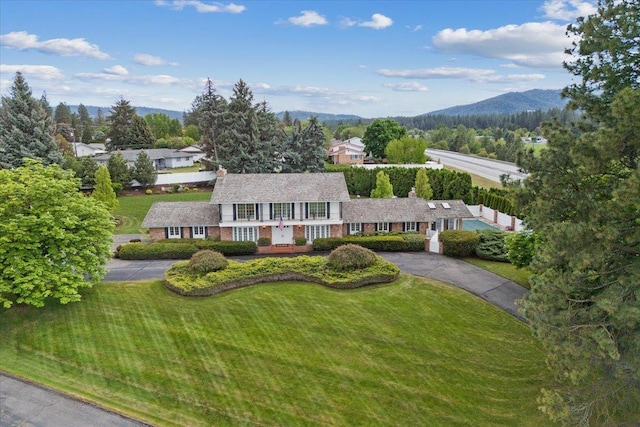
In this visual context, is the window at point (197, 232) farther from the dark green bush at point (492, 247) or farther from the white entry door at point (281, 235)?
the dark green bush at point (492, 247)

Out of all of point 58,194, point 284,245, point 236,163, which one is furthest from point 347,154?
point 58,194

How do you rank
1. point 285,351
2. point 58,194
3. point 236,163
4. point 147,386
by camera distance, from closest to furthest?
point 147,386 < point 285,351 < point 58,194 < point 236,163

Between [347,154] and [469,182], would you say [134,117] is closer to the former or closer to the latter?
[347,154]

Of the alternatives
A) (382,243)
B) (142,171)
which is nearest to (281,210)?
(382,243)

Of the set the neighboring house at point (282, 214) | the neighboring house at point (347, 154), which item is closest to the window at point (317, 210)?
the neighboring house at point (282, 214)

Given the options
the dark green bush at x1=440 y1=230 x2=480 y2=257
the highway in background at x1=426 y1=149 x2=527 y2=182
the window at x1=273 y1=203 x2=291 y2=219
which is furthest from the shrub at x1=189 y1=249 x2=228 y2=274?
the highway in background at x1=426 y1=149 x2=527 y2=182

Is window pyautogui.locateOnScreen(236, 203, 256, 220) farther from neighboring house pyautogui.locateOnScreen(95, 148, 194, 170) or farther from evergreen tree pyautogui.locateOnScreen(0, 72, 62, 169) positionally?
neighboring house pyautogui.locateOnScreen(95, 148, 194, 170)
